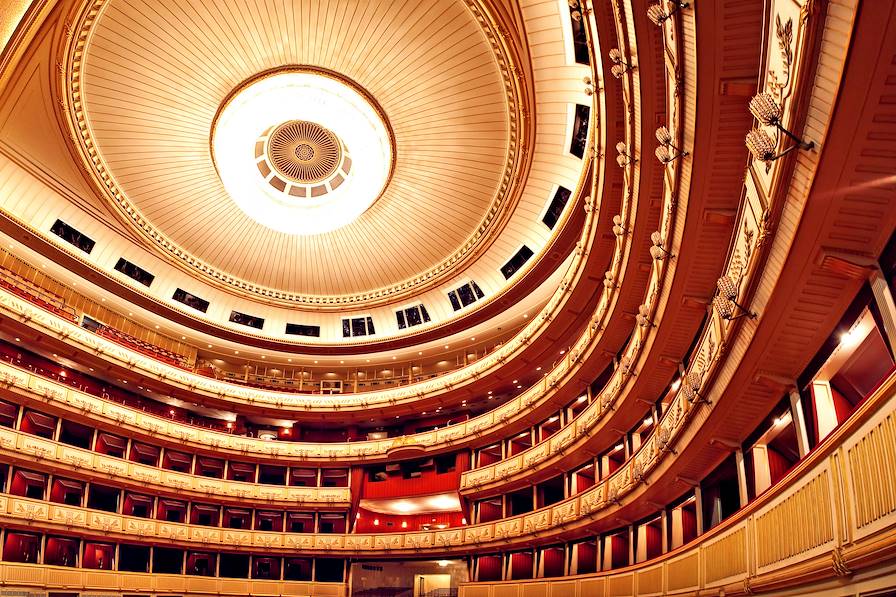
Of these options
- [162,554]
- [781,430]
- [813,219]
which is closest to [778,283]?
[813,219]

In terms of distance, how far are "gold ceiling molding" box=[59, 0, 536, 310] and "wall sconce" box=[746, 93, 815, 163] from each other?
38.7 feet

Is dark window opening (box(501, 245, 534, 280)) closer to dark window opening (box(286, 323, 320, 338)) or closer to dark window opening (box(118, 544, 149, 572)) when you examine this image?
dark window opening (box(286, 323, 320, 338))

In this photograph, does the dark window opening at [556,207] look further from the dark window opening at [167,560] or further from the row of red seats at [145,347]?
the dark window opening at [167,560]

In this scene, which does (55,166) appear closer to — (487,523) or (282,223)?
(282,223)

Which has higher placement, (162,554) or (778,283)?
(778,283)

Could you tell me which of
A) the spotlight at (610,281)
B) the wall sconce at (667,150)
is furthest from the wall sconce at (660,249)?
the spotlight at (610,281)

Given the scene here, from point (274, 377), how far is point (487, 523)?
44.3ft

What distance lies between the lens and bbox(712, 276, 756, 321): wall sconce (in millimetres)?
7613

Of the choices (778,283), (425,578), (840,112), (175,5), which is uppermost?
(175,5)

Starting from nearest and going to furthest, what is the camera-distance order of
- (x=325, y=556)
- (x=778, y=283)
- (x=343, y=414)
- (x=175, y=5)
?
(x=778, y=283) < (x=175, y=5) < (x=325, y=556) < (x=343, y=414)

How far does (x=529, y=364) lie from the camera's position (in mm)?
22984

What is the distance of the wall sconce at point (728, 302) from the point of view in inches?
300

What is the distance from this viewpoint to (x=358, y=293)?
92.0 feet

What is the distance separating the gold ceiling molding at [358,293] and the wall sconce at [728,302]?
10.7m
